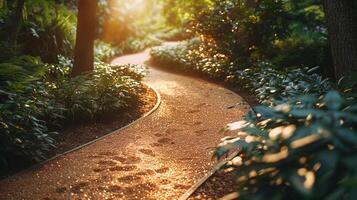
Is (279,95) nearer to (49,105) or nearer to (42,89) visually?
(49,105)

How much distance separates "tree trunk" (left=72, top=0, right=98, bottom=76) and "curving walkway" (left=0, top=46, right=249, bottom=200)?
3.01 metres

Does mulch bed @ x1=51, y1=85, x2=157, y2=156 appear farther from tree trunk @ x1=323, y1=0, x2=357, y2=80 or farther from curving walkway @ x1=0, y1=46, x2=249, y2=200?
tree trunk @ x1=323, y1=0, x2=357, y2=80

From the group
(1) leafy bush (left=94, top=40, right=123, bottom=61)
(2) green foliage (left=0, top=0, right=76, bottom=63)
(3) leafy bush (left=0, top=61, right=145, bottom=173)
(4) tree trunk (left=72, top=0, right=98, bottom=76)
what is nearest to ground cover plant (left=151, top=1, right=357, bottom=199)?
(1) leafy bush (left=94, top=40, right=123, bottom=61)

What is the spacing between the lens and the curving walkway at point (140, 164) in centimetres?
532

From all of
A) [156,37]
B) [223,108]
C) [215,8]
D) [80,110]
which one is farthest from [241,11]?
[156,37]

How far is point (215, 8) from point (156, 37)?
1642cm

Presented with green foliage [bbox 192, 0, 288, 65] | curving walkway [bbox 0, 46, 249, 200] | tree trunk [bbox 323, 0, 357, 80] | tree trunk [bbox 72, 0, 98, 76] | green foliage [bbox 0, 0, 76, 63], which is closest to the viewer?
curving walkway [bbox 0, 46, 249, 200]

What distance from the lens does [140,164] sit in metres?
6.26

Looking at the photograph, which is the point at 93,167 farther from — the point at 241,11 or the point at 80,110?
the point at 241,11

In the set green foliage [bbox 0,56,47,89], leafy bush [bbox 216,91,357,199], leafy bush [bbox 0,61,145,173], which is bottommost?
leafy bush [bbox 0,61,145,173]

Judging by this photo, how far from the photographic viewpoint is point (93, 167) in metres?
6.16

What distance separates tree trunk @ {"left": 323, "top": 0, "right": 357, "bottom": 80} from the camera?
609 cm

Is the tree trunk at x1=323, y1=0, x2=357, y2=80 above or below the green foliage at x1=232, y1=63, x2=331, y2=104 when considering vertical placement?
above

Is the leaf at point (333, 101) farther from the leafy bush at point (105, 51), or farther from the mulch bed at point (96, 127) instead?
the leafy bush at point (105, 51)
